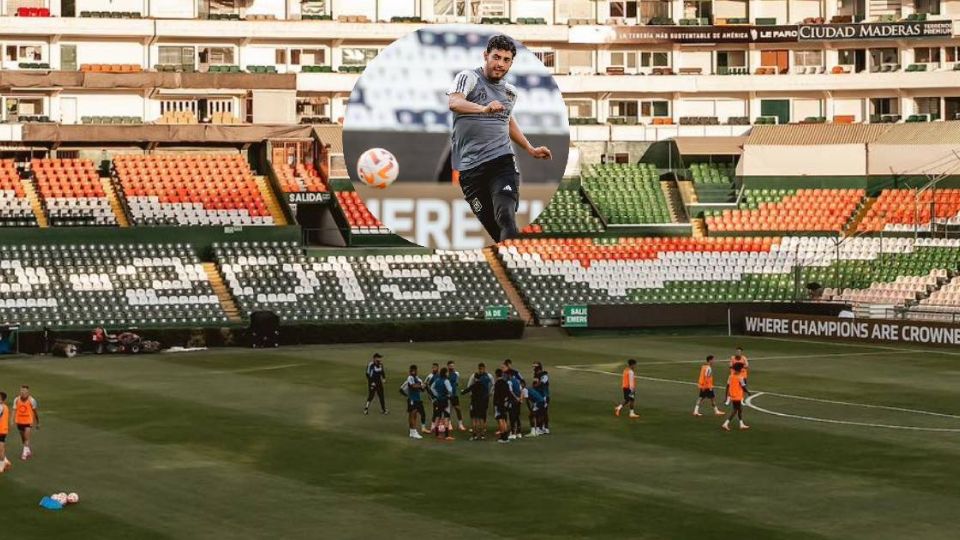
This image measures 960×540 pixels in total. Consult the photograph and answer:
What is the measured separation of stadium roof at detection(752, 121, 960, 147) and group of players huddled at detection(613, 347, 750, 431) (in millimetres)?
53719

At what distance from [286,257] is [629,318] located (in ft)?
58.9

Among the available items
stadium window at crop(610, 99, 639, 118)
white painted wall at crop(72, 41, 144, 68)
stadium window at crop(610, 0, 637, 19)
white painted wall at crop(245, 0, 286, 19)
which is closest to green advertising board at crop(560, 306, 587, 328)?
stadium window at crop(610, 99, 639, 118)

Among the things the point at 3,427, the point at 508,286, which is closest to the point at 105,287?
the point at 508,286

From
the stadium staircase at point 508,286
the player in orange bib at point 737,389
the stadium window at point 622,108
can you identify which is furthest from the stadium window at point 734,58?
the player in orange bib at point 737,389

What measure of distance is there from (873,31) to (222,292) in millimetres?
50315

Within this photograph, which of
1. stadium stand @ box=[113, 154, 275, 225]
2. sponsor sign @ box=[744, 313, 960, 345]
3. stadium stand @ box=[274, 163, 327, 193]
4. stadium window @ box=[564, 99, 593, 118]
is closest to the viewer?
sponsor sign @ box=[744, 313, 960, 345]

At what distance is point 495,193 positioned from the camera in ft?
155

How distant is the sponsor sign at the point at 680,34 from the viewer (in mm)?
108625

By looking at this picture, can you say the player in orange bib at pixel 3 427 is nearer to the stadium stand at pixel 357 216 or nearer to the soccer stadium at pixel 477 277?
the soccer stadium at pixel 477 277

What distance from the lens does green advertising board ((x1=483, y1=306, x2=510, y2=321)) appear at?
79875 millimetres

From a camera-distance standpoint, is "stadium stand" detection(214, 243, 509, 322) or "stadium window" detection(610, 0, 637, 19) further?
"stadium window" detection(610, 0, 637, 19)

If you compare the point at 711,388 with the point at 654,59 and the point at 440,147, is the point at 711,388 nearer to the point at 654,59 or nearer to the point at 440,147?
the point at 440,147

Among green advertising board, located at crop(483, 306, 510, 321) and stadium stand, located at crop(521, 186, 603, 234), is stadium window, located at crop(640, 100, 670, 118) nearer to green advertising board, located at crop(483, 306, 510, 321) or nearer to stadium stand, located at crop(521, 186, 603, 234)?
stadium stand, located at crop(521, 186, 603, 234)

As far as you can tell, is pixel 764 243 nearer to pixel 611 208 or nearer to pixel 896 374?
pixel 611 208
